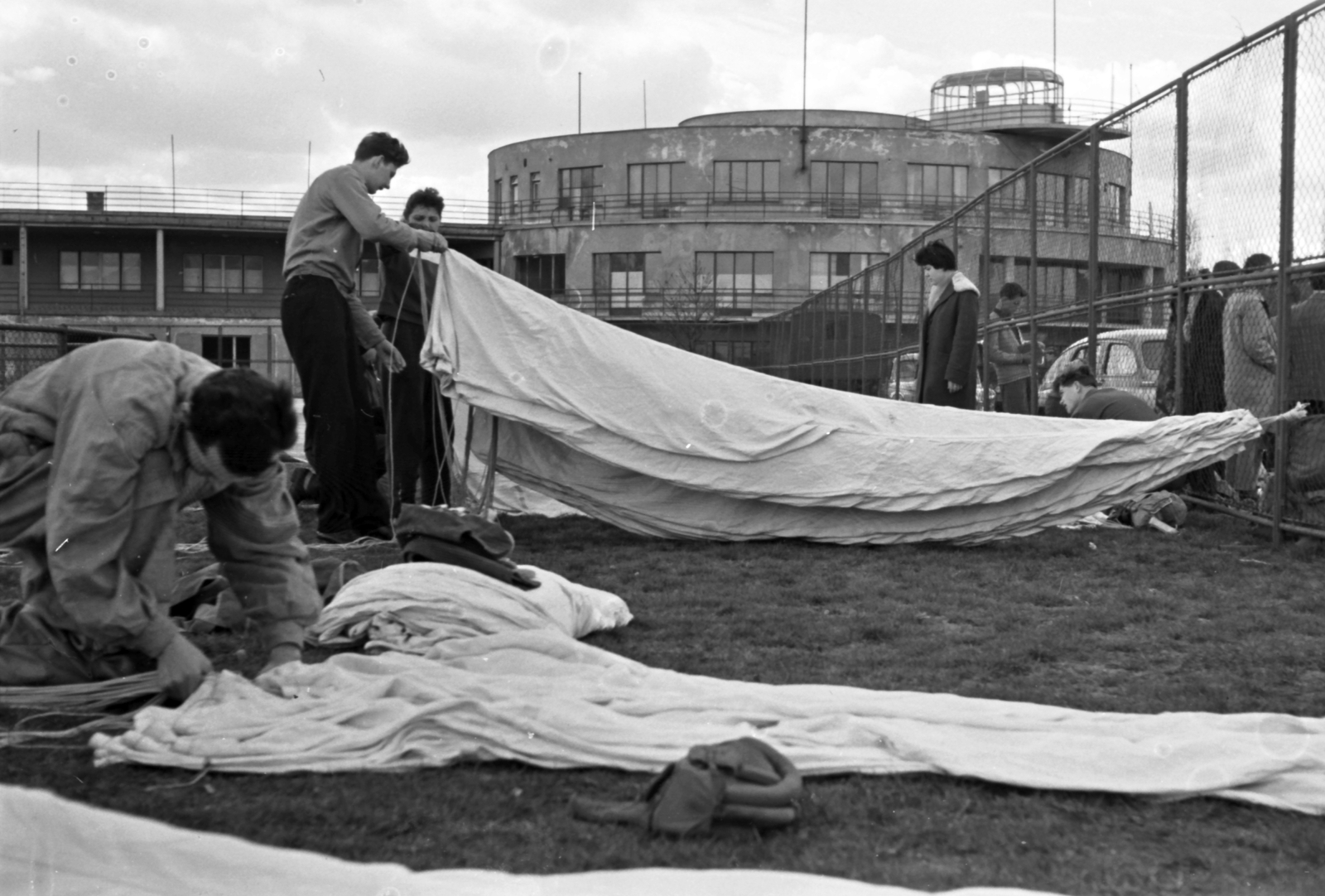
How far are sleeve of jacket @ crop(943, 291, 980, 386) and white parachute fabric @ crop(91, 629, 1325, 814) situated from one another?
6.13 m

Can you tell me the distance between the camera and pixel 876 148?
52250 millimetres

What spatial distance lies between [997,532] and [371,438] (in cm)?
339

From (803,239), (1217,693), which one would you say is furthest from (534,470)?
(803,239)

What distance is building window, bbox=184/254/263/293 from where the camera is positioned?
170 ft

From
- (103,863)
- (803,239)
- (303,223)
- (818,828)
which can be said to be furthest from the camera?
(803,239)

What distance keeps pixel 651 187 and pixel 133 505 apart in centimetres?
5035

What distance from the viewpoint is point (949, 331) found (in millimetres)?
9883

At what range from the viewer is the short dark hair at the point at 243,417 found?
3.39m

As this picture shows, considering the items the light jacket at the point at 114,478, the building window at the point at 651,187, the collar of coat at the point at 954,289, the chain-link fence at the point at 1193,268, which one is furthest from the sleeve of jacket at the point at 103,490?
the building window at the point at 651,187

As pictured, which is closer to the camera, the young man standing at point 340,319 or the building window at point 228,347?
the young man standing at point 340,319

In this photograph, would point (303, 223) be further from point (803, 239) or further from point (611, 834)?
point (803, 239)

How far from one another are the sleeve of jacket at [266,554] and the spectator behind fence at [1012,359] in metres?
8.56

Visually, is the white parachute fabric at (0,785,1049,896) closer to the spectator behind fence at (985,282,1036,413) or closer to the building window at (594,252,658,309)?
the spectator behind fence at (985,282,1036,413)

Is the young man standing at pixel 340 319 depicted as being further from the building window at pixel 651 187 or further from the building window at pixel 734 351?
the building window at pixel 651 187
